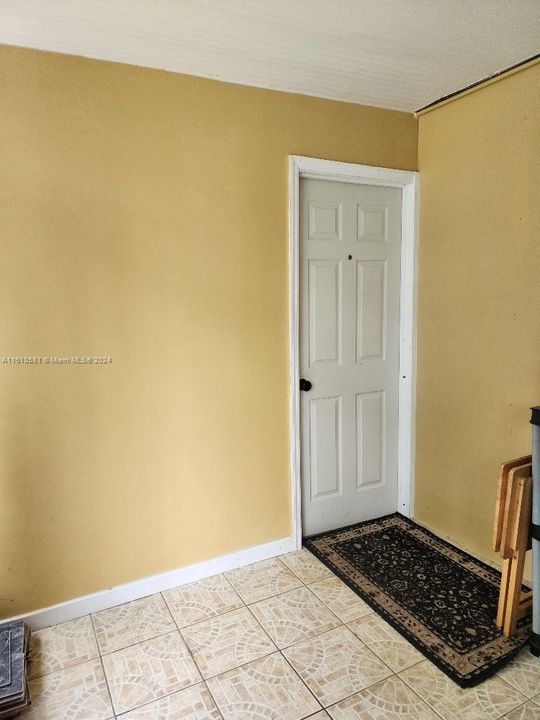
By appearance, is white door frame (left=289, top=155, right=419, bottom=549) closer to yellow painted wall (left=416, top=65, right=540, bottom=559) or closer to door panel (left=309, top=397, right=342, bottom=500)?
yellow painted wall (left=416, top=65, right=540, bottom=559)

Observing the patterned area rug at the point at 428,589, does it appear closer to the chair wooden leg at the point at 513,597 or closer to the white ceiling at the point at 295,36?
the chair wooden leg at the point at 513,597

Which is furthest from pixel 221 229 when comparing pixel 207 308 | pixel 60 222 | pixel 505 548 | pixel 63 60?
pixel 505 548

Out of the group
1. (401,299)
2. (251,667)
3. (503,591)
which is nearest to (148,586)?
(251,667)

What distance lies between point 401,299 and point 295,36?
1.61 m

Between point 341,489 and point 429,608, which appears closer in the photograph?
point 429,608

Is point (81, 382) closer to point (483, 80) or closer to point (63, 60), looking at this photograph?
point (63, 60)

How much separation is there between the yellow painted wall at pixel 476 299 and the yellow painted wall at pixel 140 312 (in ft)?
1.77

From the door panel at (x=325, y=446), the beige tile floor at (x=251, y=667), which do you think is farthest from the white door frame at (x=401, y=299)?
the beige tile floor at (x=251, y=667)

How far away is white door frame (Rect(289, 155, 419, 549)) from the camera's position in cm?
259

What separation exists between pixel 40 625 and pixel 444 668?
1765mm

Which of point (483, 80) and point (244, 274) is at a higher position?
point (483, 80)

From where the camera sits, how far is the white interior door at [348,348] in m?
2.77

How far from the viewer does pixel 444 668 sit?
191 cm

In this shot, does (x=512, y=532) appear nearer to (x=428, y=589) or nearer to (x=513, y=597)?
(x=513, y=597)
